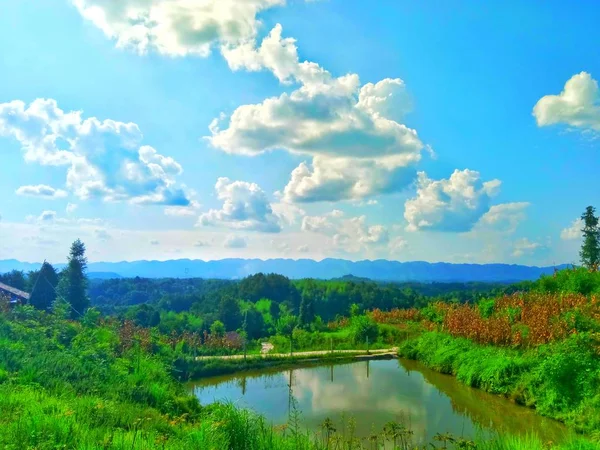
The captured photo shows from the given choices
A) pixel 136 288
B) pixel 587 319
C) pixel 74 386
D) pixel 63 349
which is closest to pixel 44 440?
pixel 74 386

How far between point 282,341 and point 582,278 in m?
13.1

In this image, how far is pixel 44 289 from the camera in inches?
896

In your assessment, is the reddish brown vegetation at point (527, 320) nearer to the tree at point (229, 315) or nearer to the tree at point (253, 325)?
the tree at point (253, 325)

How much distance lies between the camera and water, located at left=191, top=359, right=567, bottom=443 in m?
10.1

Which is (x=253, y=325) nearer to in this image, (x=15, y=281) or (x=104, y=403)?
(x=15, y=281)

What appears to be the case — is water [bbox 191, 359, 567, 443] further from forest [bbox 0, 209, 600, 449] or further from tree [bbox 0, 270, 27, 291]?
tree [bbox 0, 270, 27, 291]

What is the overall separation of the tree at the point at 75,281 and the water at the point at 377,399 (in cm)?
1024

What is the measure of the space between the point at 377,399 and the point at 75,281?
54.1 feet

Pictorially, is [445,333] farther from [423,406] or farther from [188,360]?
[188,360]

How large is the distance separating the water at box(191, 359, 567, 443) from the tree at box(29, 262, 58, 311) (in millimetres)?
11642

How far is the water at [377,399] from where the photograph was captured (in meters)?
10.1

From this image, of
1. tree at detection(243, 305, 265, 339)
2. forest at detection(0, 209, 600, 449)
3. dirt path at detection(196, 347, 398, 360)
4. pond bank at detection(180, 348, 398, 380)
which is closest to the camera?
forest at detection(0, 209, 600, 449)

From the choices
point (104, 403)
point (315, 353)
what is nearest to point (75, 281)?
point (315, 353)

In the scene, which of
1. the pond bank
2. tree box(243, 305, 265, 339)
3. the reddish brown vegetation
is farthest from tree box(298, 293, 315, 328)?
the reddish brown vegetation
